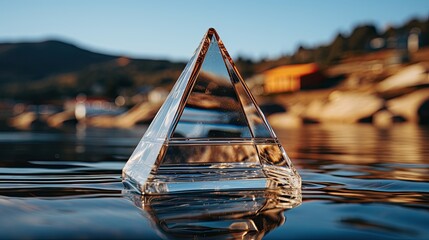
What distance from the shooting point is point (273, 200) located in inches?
54.1

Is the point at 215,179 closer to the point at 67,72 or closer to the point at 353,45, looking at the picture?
the point at 353,45

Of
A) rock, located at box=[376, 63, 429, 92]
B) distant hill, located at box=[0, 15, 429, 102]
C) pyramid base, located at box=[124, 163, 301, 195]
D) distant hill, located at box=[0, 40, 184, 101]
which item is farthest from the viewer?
distant hill, located at box=[0, 40, 184, 101]

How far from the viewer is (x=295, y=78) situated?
4991 cm

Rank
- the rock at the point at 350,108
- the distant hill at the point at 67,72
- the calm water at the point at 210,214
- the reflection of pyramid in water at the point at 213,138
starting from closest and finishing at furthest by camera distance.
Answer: the calm water at the point at 210,214, the reflection of pyramid in water at the point at 213,138, the rock at the point at 350,108, the distant hill at the point at 67,72

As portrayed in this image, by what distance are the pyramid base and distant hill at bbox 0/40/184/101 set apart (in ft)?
218

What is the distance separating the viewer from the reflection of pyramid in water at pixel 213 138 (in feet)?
5.27

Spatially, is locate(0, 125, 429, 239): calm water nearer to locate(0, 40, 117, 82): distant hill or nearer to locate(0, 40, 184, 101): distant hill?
locate(0, 40, 184, 101): distant hill

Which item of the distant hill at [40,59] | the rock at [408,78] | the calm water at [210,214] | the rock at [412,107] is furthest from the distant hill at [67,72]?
the calm water at [210,214]

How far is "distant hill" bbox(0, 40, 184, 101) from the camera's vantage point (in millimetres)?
72750

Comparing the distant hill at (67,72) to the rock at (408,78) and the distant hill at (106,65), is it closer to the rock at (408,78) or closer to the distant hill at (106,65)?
the distant hill at (106,65)

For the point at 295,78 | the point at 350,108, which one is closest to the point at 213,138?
the point at 350,108

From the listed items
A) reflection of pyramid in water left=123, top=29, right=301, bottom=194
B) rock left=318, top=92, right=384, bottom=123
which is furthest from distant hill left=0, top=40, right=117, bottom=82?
reflection of pyramid in water left=123, top=29, right=301, bottom=194

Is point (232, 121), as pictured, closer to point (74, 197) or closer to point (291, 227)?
point (74, 197)

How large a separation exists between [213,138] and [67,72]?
97582 millimetres
